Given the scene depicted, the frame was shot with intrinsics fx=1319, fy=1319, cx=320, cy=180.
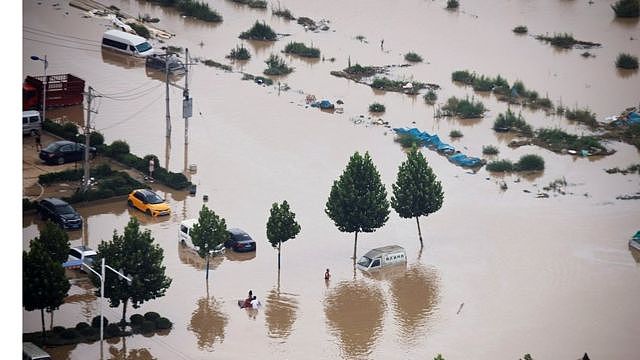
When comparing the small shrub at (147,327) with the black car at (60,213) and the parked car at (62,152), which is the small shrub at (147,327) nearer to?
the black car at (60,213)

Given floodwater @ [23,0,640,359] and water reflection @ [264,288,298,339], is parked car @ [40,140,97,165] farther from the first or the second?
water reflection @ [264,288,298,339]

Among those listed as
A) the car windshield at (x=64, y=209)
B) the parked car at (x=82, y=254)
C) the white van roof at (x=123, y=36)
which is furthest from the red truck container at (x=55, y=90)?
the parked car at (x=82, y=254)

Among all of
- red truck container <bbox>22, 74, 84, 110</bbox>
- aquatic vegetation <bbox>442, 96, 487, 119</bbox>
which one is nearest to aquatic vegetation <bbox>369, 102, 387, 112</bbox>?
aquatic vegetation <bbox>442, 96, 487, 119</bbox>

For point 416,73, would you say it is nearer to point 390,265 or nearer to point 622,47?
point 622,47

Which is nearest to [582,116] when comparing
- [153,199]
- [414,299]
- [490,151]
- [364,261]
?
[490,151]
